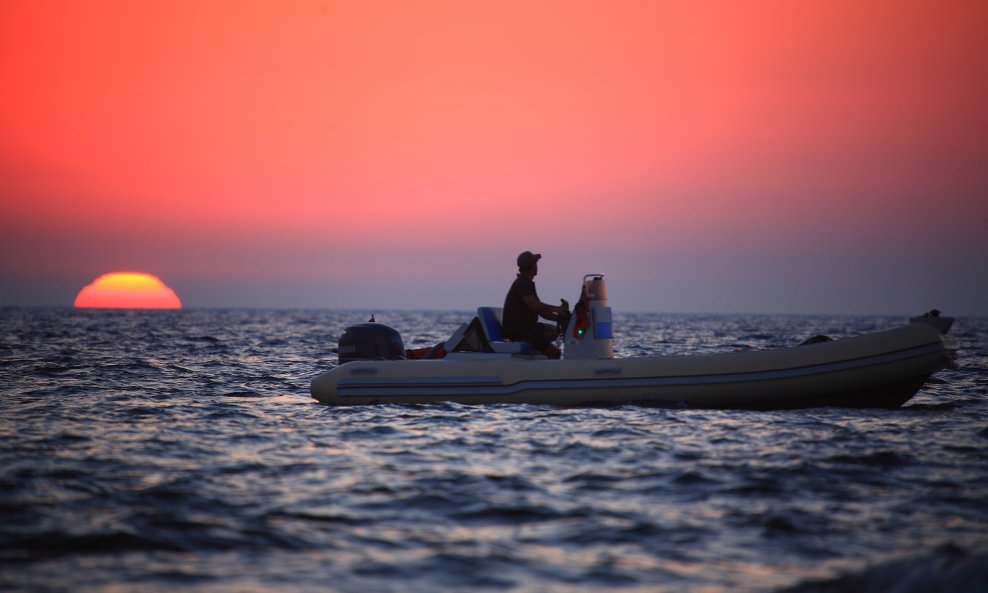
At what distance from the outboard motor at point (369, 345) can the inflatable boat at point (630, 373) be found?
571 mm

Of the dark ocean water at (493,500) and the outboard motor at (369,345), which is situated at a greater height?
the outboard motor at (369,345)

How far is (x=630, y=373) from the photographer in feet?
35.3

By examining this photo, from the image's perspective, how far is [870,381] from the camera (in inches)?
416

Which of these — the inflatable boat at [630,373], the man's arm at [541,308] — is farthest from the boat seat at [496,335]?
the man's arm at [541,308]

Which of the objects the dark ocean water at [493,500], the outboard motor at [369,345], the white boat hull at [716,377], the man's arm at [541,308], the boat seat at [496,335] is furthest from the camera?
the outboard motor at [369,345]

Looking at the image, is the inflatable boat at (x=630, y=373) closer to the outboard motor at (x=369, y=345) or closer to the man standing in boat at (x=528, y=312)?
the man standing in boat at (x=528, y=312)

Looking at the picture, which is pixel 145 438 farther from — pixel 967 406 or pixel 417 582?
pixel 967 406

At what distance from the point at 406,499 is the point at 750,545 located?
2.34m

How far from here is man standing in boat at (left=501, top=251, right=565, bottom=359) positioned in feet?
37.1

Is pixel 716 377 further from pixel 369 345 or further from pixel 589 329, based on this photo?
pixel 369 345

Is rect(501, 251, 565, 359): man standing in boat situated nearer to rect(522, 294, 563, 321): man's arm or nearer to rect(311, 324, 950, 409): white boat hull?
rect(522, 294, 563, 321): man's arm

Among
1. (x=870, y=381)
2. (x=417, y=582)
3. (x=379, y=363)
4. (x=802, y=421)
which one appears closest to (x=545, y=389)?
(x=379, y=363)

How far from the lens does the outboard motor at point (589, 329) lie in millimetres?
11320

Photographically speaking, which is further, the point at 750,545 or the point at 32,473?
the point at 32,473
